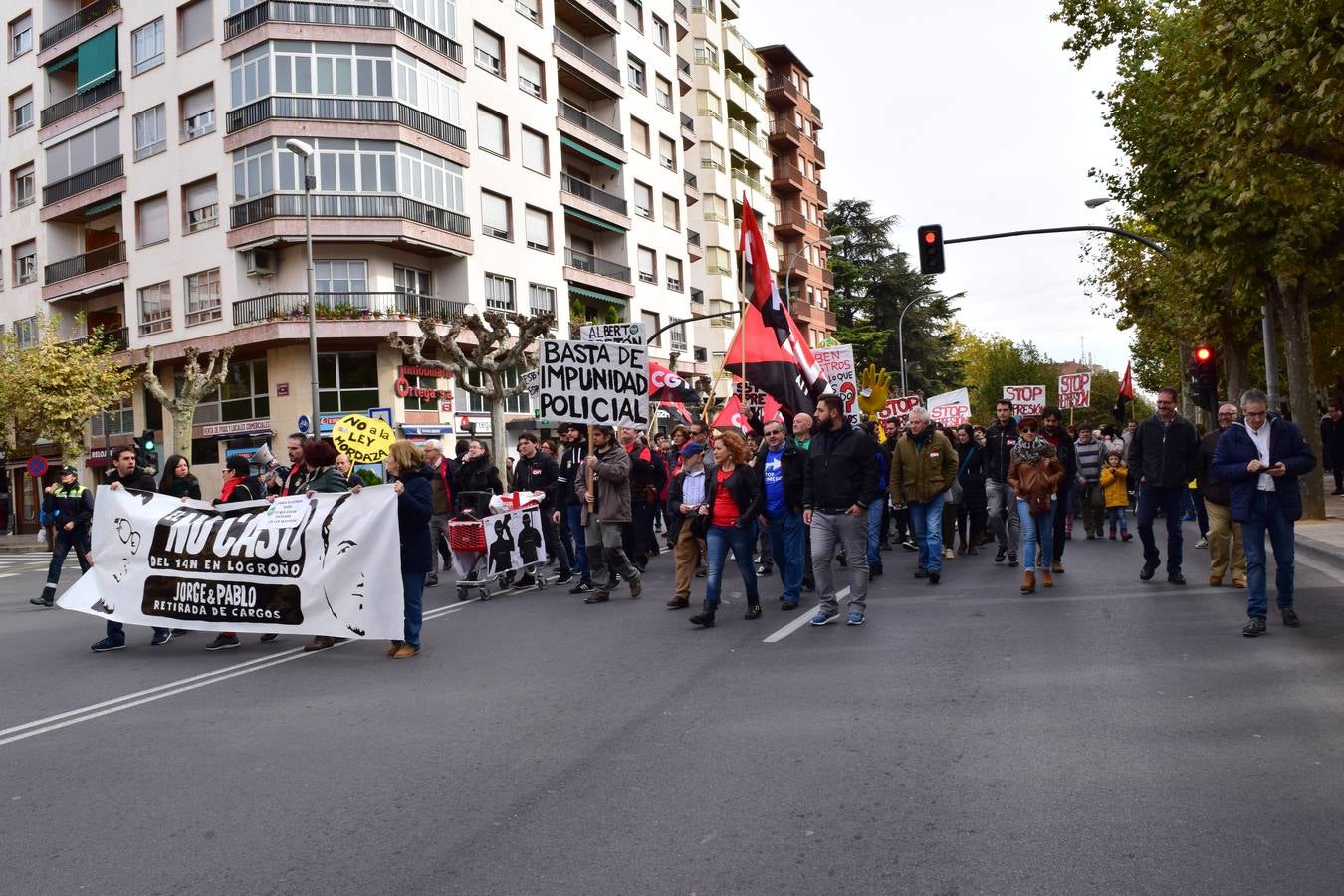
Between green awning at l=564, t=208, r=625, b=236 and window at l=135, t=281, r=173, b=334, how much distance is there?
13911 mm

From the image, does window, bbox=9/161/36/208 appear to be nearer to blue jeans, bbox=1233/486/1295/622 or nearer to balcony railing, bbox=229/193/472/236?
balcony railing, bbox=229/193/472/236

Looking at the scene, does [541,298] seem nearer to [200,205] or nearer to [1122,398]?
[200,205]

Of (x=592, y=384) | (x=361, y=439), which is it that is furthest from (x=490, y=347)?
(x=592, y=384)

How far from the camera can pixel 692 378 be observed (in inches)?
2028

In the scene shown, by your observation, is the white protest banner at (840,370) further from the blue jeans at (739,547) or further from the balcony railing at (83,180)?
the balcony railing at (83,180)

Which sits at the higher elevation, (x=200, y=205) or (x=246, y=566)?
(x=200, y=205)

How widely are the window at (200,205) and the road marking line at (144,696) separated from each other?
30007 mm

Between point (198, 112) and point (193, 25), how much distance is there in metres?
2.89

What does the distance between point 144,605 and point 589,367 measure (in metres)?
5.09

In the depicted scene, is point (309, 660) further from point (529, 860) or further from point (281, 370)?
point (281, 370)

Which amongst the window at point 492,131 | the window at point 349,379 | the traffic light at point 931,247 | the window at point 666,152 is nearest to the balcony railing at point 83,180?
the window at point 349,379

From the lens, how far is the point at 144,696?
25.5 feet

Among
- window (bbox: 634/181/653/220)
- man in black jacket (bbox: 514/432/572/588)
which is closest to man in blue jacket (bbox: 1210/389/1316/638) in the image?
man in black jacket (bbox: 514/432/572/588)

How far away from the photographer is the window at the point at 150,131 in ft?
124
